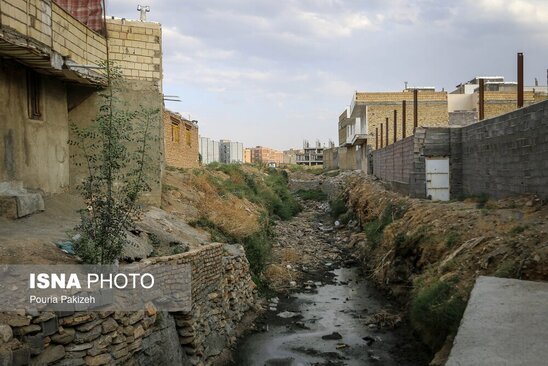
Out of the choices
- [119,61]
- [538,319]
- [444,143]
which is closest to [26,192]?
[119,61]

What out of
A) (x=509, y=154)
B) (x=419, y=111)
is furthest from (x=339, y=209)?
(x=509, y=154)

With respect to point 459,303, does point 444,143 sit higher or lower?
higher

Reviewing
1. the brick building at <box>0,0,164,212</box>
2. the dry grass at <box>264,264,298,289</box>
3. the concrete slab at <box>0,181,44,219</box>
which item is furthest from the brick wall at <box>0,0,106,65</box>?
the dry grass at <box>264,264,298,289</box>

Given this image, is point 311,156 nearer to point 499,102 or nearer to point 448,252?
point 499,102

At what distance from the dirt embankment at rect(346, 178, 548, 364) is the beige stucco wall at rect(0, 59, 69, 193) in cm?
708

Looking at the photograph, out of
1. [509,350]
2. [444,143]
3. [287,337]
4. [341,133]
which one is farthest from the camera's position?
[341,133]

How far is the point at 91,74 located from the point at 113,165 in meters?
3.48

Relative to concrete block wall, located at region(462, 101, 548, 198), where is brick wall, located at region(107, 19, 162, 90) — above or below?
above

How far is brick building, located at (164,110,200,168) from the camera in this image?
1645cm

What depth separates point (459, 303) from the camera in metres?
6.84

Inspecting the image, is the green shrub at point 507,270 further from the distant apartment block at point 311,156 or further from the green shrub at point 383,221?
the distant apartment block at point 311,156

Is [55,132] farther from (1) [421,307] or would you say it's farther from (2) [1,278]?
(1) [421,307]

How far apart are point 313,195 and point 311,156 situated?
61.2 metres

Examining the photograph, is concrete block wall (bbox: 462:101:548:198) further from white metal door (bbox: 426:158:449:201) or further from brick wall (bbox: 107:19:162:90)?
brick wall (bbox: 107:19:162:90)
